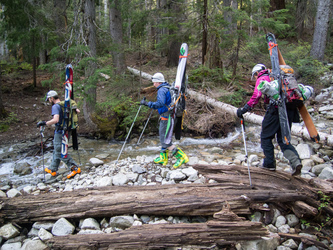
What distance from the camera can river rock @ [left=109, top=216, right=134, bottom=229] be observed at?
4.11 m

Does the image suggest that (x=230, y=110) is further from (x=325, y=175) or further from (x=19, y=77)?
(x=19, y=77)

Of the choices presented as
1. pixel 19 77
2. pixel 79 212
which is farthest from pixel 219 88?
pixel 19 77

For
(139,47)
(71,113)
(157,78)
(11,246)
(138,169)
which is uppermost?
(139,47)

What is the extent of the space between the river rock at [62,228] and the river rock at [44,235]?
8cm

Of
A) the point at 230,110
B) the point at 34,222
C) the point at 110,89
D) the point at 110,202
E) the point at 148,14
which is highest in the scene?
the point at 148,14

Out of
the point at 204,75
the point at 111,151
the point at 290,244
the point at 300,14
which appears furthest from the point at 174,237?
the point at 300,14

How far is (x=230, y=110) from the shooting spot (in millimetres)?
9828

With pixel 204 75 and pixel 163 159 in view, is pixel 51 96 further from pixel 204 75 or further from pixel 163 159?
pixel 204 75

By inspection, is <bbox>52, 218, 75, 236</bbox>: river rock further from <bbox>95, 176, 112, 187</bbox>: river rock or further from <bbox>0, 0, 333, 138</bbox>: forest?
<bbox>0, 0, 333, 138</bbox>: forest

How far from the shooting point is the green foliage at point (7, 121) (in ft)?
34.2

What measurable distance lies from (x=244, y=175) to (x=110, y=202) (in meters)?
2.78

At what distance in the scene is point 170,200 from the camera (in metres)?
4.24

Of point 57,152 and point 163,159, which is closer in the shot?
point 57,152

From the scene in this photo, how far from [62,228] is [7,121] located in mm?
8687
